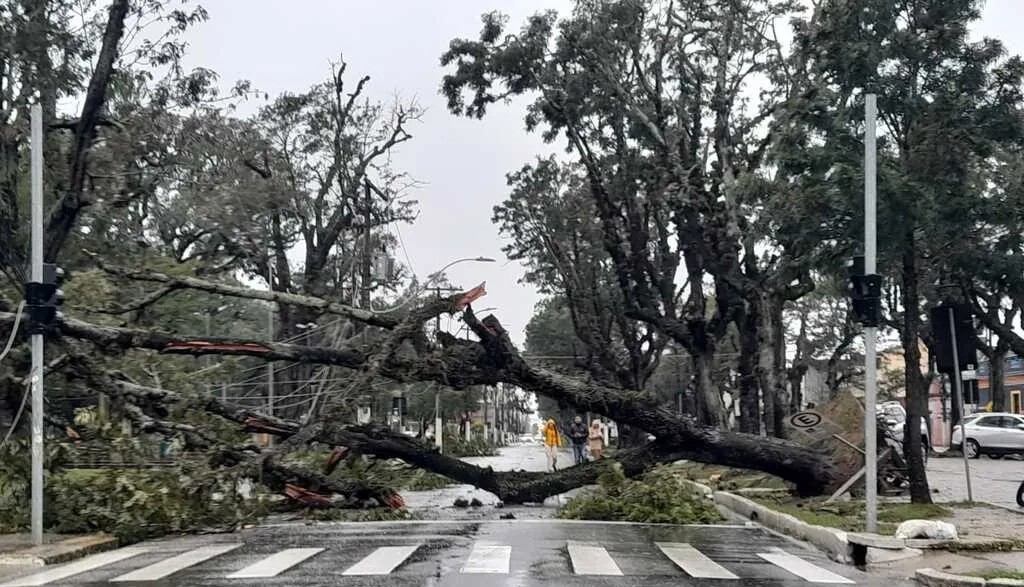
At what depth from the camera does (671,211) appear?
101 feet

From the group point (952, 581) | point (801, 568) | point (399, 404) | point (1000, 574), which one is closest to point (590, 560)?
point (801, 568)

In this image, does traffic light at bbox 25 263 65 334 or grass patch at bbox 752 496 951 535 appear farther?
grass patch at bbox 752 496 951 535

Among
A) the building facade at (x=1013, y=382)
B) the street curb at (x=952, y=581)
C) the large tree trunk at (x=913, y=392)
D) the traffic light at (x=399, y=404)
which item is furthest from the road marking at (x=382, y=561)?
the building facade at (x=1013, y=382)

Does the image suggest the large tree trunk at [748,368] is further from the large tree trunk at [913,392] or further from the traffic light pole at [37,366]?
the traffic light pole at [37,366]

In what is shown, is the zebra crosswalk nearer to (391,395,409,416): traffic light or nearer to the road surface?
the road surface

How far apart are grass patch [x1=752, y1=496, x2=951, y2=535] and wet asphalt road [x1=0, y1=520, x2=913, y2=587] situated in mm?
788

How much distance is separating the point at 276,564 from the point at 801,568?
5.84 m

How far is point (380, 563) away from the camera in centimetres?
1230

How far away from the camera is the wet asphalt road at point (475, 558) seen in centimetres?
1101

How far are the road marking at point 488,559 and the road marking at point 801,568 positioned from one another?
309cm

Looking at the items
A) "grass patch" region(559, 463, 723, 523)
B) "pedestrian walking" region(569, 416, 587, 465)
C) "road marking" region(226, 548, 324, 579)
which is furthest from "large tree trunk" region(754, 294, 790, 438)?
"road marking" region(226, 548, 324, 579)

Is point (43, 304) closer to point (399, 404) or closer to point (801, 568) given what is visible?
point (801, 568)

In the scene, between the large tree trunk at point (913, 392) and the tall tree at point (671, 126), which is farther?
the tall tree at point (671, 126)

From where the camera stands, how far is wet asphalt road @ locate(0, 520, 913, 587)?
1101 centimetres
